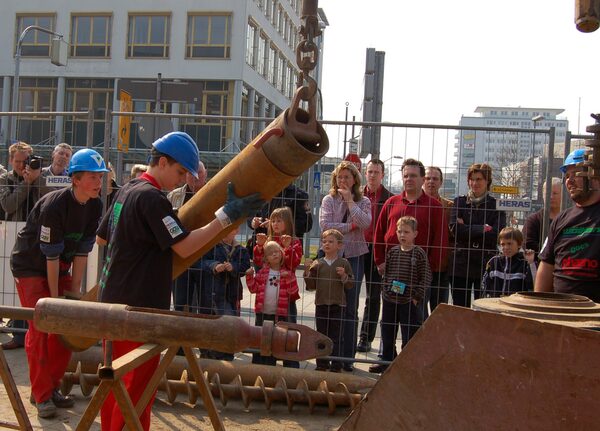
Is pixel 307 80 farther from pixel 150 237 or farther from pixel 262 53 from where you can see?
pixel 262 53

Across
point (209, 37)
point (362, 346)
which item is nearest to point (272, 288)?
point (362, 346)

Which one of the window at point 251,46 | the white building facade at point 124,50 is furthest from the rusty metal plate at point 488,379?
the window at point 251,46

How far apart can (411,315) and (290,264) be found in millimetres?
1182

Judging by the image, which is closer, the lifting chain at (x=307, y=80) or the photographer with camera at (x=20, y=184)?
the lifting chain at (x=307, y=80)

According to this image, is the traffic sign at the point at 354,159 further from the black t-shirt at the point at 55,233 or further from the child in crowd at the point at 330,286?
the black t-shirt at the point at 55,233

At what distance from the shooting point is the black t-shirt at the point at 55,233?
4.79 metres

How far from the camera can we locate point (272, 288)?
19.8 feet

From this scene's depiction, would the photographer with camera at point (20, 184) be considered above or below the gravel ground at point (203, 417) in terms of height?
above

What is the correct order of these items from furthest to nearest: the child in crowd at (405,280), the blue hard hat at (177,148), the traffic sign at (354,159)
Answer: the traffic sign at (354,159), the child in crowd at (405,280), the blue hard hat at (177,148)

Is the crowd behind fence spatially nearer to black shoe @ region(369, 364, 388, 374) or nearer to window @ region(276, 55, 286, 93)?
black shoe @ region(369, 364, 388, 374)

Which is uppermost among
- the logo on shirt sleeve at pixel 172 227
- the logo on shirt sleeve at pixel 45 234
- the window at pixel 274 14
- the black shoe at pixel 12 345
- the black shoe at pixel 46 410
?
the window at pixel 274 14

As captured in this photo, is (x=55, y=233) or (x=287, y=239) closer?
(x=55, y=233)

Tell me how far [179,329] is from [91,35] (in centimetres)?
3780

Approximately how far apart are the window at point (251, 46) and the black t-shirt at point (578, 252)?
34.0 m
